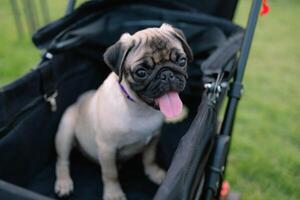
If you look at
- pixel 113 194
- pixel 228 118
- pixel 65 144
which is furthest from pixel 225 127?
pixel 65 144

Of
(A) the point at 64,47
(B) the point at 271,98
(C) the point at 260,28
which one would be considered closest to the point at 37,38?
(A) the point at 64,47

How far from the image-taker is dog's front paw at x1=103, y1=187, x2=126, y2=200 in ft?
6.10

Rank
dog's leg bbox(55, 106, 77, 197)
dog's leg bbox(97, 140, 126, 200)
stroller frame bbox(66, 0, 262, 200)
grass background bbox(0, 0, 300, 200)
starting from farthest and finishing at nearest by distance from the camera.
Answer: grass background bbox(0, 0, 300, 200) < dog's leg bbox(55, 106, 77, 197) < dog's leg bbox(97, 140, 126, 200) < stroller frame bbox(66, 0, 262, 200)

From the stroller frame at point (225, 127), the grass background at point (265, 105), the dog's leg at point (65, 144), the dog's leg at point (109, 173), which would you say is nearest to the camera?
the stroller frame at point (225, 127)

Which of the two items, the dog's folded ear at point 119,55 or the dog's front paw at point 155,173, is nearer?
the dog's folded ear at point 119,55

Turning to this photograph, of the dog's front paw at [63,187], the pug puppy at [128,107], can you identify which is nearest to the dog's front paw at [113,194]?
the pug puppy at [128,107]

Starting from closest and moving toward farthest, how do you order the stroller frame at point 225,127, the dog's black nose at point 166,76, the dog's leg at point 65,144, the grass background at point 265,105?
1. the dog's black nose at point 166,76
2. the stroller frame at point 225,127
3. the dog's leg at point 65,144
4. the grass background at point 265,105

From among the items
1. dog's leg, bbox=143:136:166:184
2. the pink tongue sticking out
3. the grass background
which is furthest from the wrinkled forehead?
the grass background

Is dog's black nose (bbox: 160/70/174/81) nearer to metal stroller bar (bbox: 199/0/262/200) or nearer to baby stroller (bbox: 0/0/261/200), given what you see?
baby stroller (bbox: 0/0/261/200)

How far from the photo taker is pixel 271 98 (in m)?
3.77

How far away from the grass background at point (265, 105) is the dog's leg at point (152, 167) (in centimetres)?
66

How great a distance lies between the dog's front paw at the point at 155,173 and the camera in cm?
201

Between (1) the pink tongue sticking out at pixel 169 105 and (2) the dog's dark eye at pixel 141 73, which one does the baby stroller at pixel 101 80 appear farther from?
(2) the dog's dark eye at pixel 141 73

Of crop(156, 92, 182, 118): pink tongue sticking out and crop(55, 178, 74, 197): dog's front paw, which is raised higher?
crop(156, 92, 182, 118): pink tongue sticking out
